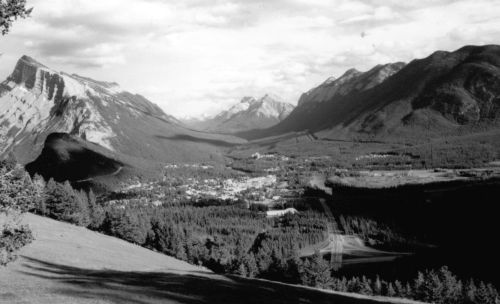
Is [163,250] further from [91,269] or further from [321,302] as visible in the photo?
[321,302]

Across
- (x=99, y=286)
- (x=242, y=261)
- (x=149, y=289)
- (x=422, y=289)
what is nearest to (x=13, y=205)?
(x=99, y=286)

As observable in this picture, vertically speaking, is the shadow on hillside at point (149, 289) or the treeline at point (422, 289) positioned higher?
the shadow on hillside at point (149, 289)

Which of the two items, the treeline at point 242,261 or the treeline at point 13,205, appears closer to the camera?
the treeline at point 13,205

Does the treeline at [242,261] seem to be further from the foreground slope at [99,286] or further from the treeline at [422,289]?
the foreground slope at [99,286]

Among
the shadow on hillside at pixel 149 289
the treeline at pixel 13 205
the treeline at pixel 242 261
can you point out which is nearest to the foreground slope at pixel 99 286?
the shadow on hillside at pixel 149 289

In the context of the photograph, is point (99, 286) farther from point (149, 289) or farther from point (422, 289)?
point (422, 289)

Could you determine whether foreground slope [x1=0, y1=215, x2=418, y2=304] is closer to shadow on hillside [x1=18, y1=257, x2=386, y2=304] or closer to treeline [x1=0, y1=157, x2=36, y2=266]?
shadow on hillside [x1=18, y1=257, x2=386, y2=304]

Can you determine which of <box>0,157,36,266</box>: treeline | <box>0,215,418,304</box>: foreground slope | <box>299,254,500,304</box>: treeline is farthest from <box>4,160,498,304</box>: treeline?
<box>0,157,36,266</box>: treeline

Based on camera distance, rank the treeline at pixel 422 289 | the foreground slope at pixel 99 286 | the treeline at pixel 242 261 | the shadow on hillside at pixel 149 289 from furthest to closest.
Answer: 1. the treeline at pixel 242 261
2. the treeline at pixel 422 289
3. the shadow on hillside at pixel 149 289
4. the foreground slope at pixel 99 286
